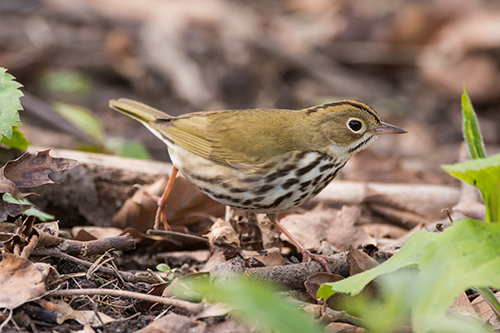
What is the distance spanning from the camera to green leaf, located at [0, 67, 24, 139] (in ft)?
9.21

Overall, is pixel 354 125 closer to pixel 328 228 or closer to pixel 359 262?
pixel 328 228

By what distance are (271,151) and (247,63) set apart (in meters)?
4.49

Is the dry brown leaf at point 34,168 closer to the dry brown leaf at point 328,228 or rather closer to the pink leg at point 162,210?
the pink leg at point 162,210

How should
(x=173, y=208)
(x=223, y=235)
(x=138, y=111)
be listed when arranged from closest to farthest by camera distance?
1. (x=223, y=235)
2. (x=173, y=208)
3. (x=138, y=111)

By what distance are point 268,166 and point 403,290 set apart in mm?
1773

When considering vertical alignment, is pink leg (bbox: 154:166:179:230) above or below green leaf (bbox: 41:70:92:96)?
above

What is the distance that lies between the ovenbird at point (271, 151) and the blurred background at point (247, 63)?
267cm

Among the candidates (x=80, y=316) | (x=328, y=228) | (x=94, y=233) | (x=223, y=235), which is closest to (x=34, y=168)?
(x=94, y=233)

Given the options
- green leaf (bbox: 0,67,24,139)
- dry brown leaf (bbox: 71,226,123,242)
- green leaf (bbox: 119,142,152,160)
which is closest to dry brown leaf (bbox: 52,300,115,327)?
dry brown leaf (bbox: 71,226,123,242)

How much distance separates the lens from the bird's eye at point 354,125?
3.61 metres

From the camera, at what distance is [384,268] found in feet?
7.46

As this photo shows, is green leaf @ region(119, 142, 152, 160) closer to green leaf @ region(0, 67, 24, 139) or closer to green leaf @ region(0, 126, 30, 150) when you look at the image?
green leaf @ region(0, 126, 30, 150)

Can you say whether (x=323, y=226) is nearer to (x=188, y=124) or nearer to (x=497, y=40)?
(x=188, y=124)

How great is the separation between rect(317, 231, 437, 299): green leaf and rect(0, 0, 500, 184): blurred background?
3.94m
